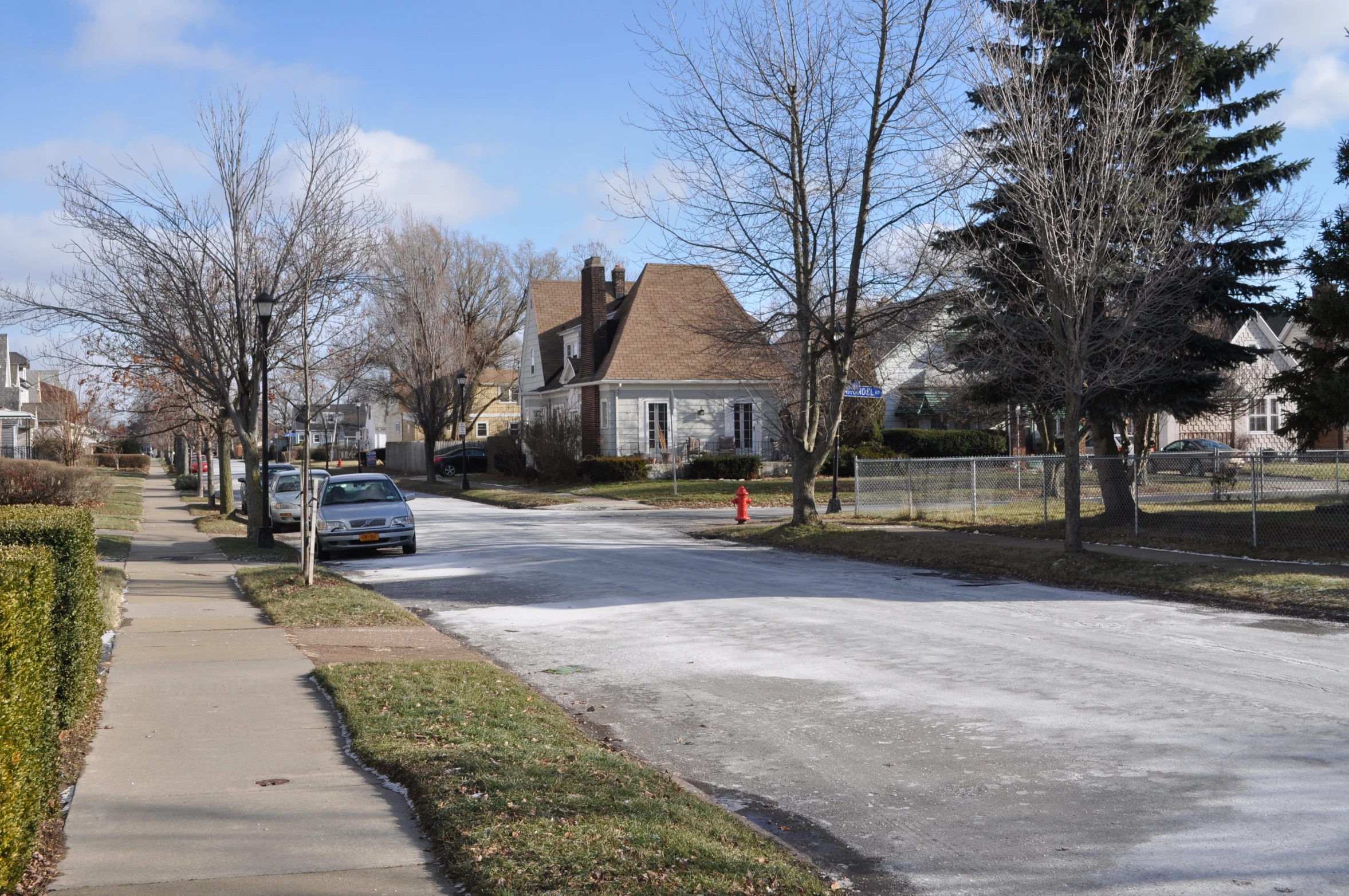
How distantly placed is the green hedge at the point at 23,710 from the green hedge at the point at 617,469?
1405 inches

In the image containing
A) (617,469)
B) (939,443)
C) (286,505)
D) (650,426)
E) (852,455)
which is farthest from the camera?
→ (939,443)

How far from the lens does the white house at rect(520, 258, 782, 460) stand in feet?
146

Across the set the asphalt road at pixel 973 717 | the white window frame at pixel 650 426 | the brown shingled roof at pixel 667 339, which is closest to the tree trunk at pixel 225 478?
the asphalt road at pixel 973 717

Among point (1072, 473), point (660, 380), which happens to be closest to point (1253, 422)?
point (660, 380)

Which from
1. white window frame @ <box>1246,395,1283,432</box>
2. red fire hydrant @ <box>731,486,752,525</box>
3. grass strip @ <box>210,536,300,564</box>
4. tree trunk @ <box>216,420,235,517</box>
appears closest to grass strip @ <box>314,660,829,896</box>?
grass strip @ <box>210,536,300,564</box>

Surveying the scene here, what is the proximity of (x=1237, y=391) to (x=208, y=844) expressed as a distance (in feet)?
139

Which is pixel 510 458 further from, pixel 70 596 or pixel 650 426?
pixel 70 596

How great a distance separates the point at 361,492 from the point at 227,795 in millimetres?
16605

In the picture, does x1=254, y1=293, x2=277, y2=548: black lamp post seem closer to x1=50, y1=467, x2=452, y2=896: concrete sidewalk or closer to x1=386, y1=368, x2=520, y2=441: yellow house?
x1=50, y1=467, x2=452, y2=896: concrete sidewalk

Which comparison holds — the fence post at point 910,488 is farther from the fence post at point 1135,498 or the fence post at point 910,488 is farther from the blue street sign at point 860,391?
the fence post at point 1135,498

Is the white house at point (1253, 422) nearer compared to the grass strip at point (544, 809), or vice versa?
the grass strip at point (544, 809)

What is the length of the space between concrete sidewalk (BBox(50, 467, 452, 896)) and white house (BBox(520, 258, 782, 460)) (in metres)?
33.6

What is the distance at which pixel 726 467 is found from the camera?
42094mm

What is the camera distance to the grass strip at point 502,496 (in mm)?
35531
